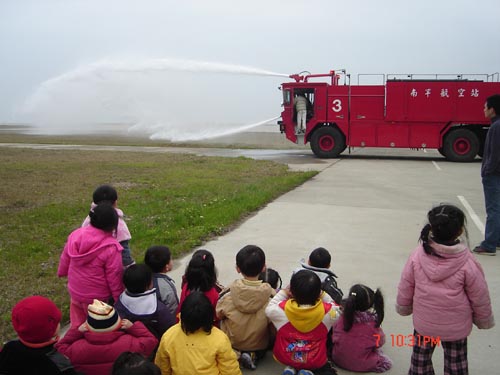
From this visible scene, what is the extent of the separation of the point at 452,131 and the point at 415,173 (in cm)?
Result: 508

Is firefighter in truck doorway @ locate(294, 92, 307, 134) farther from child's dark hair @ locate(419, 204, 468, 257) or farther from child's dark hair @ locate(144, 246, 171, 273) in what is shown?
child's dark hair @ locate(419, 204, 468, 257)

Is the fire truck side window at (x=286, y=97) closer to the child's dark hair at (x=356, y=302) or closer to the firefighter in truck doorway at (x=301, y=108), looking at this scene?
the firefighter in truck doorway at (x=301, y=108)

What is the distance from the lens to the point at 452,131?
1861 cm

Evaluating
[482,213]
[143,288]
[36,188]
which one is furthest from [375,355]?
[36,188]

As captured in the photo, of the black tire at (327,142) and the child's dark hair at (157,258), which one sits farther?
the black tire at (327,142)

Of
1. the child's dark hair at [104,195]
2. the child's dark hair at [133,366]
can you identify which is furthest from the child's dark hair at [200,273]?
the child's dark hair at [133,366]

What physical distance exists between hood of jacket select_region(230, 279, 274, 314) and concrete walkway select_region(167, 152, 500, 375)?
0.46 metres

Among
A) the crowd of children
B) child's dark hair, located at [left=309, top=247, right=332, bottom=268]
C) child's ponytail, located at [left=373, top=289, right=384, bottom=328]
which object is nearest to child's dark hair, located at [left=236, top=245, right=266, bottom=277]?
the crowd of children

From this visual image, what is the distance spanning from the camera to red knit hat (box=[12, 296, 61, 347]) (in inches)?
98.2

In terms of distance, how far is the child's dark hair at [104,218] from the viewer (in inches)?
140

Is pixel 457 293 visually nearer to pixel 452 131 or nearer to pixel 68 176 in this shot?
pixel 68 176

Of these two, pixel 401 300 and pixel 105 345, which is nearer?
pixel 105 345

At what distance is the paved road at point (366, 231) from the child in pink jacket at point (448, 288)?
60cm

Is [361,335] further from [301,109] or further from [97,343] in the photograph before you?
[301,109]
